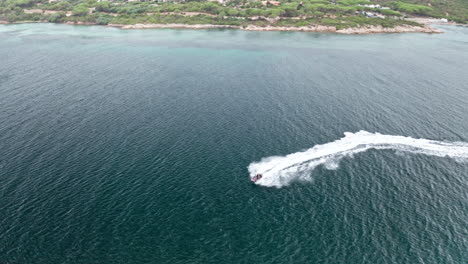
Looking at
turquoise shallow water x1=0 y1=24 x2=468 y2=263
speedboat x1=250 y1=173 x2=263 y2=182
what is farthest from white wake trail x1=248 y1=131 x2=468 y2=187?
turquoise shallow water x1=0 y1=24 x2=468 y2=263

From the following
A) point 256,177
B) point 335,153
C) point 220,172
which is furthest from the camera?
point 335,153

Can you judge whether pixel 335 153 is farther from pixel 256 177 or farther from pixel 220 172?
pixel 220 172

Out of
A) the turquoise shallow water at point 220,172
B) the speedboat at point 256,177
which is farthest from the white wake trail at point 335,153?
the turquoise shallow water at point 220,172

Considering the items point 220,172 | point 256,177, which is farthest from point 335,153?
point 220,172

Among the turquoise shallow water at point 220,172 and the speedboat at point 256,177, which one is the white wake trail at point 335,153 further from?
the turquoise shallow water at point 220,172

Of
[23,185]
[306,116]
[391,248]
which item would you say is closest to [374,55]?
A: [306,116]

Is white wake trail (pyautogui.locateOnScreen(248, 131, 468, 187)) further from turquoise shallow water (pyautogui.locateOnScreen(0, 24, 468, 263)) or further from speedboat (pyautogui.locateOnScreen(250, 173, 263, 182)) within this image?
turquoise shallow water (pyautogui.locateOnScreen(0, 24, 468, 263))
